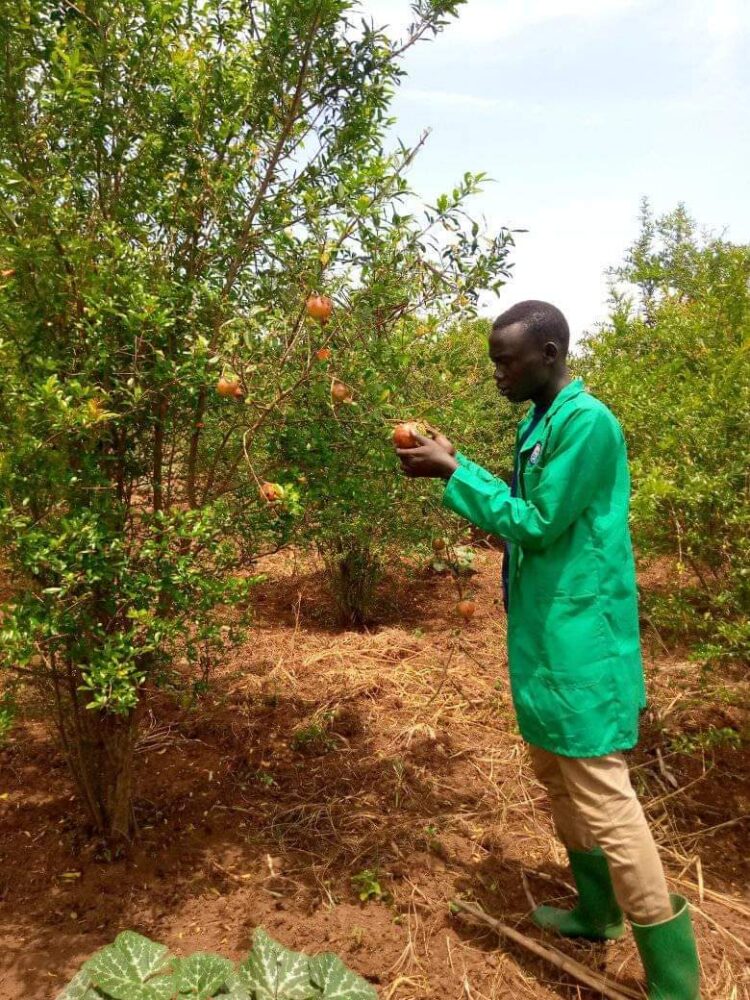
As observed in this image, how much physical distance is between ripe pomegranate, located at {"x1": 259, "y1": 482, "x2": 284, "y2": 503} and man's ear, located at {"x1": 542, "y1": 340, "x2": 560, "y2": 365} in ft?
2.76

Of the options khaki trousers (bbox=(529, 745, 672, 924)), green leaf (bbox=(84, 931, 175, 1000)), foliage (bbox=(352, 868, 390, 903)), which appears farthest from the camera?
foliage (bbox=(352, 868, 390, 903))

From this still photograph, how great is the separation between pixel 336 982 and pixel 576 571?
1.29 m

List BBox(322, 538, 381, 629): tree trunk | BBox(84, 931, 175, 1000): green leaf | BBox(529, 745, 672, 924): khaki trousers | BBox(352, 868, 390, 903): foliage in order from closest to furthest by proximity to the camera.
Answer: BBox(84, 931, 175, 1000): green leaf, BBox(529, 745, 672, 924): khaki trousers, BBox(352, 868, 390, 903): foliage, BBox(322, 538, 381, 629): tree trunk

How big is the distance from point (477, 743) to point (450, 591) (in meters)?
3.17

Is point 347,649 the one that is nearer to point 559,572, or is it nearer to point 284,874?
point 284,874

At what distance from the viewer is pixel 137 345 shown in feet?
7.14

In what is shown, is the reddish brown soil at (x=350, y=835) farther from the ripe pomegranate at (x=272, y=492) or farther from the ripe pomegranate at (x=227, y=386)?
the ripe pomegranate at (x=227, y=386)

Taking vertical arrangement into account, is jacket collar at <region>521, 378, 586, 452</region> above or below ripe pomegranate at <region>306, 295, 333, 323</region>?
below

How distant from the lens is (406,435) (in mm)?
2115

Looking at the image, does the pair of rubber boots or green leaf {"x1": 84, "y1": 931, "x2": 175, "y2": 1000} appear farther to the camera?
the pair of rubber boots

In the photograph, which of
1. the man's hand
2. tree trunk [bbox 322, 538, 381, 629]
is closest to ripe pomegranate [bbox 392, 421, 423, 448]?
the man's hand

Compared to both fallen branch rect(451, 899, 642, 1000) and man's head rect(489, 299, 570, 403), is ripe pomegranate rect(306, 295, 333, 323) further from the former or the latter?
fallen branch rect(451, 899, 642, 1000)

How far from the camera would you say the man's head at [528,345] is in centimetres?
209

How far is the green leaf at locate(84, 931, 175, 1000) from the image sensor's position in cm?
192
